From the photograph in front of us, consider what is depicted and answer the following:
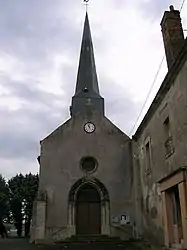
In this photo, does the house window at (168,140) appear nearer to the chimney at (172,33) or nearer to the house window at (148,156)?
the chimney at (172,33)

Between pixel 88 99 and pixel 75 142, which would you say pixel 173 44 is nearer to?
pixel 75 142

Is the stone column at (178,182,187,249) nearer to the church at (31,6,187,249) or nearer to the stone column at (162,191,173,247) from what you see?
the stone column at (162,191,173,247)

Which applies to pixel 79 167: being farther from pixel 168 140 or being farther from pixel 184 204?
pixel 184 204

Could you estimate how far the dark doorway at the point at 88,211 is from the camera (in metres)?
18.8

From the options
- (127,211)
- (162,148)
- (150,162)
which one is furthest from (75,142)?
(162,148)

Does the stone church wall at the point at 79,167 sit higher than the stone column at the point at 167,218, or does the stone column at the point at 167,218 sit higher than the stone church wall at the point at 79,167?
the stone church wall at the point at 79,167

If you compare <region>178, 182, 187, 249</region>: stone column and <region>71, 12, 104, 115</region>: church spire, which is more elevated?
<region>71, 12, 104, 115</region>: church spire

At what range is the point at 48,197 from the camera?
61.9ft

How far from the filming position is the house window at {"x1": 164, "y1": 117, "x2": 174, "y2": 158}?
460 inches

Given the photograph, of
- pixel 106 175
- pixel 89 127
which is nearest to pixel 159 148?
pixel 106 175

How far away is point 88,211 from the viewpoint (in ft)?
63.3

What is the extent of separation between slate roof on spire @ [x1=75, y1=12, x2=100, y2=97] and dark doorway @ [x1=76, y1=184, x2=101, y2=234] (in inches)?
339

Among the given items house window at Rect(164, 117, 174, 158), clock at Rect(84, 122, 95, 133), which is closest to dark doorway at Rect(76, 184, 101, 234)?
clock at Rect(84, 122, 95, 133)

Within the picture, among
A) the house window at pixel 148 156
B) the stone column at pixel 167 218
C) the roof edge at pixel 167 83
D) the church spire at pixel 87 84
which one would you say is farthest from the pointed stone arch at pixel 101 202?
the stone column at pixel 167 218
